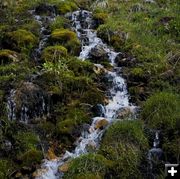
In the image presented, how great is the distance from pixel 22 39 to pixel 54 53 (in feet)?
5.43

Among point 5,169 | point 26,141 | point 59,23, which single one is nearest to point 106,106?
point 26,141

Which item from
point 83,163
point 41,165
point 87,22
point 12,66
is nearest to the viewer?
point 83,163

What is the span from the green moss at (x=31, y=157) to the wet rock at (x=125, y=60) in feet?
17.6

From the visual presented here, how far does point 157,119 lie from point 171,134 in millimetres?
572

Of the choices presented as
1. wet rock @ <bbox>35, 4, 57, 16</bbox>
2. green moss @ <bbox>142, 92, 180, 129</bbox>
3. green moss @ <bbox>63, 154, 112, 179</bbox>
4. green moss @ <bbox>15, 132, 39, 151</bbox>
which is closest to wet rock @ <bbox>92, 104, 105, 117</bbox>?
green moss @ <bbox>142, 92, 180, 129</bbox>

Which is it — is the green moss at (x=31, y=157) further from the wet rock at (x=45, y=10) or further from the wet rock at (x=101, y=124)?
the wet rock at (x=45, y=10)

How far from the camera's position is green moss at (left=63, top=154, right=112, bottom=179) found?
8.75m

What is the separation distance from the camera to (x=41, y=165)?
950 cm

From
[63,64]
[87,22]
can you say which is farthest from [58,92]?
[87,22]

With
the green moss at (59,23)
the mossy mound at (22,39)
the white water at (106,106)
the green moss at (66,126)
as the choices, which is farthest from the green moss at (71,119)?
the green moss at (59,23)

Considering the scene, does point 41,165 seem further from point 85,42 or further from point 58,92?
point 85,42

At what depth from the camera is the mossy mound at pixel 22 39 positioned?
14570 mm

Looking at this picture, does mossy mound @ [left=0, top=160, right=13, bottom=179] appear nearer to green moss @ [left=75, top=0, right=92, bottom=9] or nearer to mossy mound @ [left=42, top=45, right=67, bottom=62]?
mossy mound @ [left=42, top=45, right=67, bottom=62]

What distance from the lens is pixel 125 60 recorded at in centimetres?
1424
